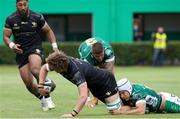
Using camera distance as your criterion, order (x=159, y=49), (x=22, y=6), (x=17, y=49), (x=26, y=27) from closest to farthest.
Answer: (x=17, y=49) < (x=22, y=6) < (x=26, y=27) < (x=159, y=49)

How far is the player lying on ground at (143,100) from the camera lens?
1202 cm

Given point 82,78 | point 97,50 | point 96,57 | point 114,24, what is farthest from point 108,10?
point 82,78

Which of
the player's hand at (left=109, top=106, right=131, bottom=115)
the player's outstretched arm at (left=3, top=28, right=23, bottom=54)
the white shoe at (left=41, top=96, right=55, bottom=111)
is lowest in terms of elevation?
the white shoe at (left=41, top=96, right=55, bottom=111)

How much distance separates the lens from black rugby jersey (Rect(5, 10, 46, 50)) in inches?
533

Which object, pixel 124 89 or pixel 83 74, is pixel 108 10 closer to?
pixel 124 89

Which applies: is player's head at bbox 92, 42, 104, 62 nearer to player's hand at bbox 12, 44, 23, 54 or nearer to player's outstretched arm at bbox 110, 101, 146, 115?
player's outstretched arm at bbox 110, 101, 146, 115

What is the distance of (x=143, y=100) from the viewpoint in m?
12.0

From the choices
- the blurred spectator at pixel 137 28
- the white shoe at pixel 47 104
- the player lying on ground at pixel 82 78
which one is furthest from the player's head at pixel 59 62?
the blurred spectator at pixel 137 28

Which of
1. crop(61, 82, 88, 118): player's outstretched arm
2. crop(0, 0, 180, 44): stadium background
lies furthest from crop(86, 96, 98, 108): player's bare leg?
crop(0, 0, 180, 44): stadium background

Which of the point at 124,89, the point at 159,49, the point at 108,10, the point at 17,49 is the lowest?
the point at 159,49

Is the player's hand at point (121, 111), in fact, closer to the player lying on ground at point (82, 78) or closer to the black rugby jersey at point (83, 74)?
the player lying on ground at point (82, 78)

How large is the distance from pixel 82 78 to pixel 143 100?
148 cm

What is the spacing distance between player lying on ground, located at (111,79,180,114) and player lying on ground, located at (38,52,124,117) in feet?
0.60

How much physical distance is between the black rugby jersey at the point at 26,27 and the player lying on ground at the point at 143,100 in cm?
224
